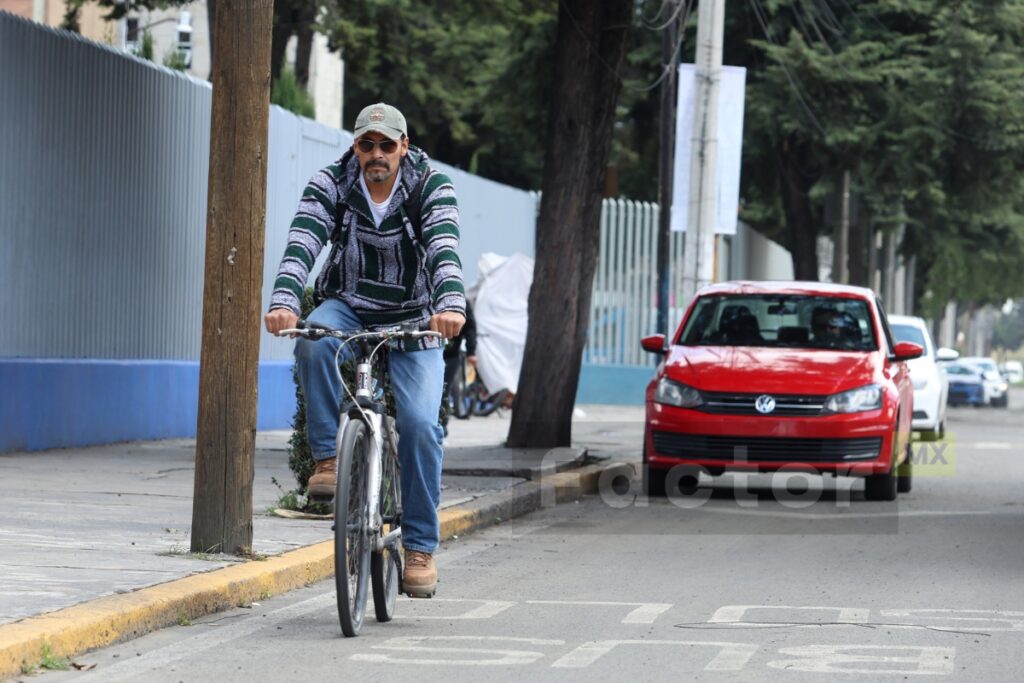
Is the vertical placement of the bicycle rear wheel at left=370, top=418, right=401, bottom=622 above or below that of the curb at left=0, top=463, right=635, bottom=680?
above

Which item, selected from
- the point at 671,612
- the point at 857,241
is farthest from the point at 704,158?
the point at 857,241

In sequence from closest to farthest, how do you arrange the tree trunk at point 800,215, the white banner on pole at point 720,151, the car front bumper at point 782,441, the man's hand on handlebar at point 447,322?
the man's hand on handlebar at point 447,322, the car front bumper at point 782,441, the white banner on pole at point 720,151, the tree trunk at point 800,215

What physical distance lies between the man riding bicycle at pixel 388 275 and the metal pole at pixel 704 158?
12.5 meters

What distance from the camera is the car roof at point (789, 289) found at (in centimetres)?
1505

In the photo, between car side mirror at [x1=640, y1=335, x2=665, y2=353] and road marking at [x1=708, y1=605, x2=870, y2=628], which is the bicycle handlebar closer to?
road marking at [x1=708, y1=605, x2=870, y2=628]

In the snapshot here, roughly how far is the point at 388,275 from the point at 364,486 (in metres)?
0.92

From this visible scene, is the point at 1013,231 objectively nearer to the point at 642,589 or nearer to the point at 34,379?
the point at 34,379

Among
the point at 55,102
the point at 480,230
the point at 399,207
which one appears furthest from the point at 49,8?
the point at 399,207

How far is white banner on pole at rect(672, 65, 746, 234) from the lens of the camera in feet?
66.4

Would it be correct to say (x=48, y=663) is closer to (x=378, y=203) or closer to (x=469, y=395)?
(x=378, y=203)

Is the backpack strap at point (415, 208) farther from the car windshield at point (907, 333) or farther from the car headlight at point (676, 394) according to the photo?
the car windshield at point (907, 333)

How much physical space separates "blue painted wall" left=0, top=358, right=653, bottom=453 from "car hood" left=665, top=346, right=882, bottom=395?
4537mm

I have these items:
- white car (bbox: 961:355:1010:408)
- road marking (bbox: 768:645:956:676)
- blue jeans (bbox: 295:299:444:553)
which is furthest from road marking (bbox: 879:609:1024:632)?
white car (bbox: 961:355:1010:408)

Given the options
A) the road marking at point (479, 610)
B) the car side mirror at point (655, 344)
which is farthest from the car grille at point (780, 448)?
the road marking at point (479, 610)
